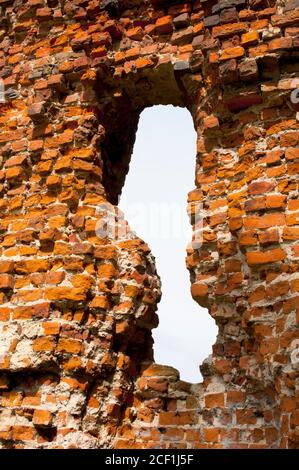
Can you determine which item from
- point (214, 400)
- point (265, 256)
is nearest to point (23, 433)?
point (214, 400)

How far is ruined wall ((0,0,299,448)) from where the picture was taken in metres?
2.95

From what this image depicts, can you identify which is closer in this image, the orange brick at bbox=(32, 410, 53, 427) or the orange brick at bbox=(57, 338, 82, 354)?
the orange brick at bbox=(32, 410, 53, 427)

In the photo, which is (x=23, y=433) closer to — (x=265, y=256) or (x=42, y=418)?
(x=42, y=418)

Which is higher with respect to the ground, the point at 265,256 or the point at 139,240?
the point at 139,240

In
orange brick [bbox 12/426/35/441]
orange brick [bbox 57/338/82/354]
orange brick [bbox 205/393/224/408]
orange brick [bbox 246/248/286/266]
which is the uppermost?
orange brick [bbox 246/248/286/266]

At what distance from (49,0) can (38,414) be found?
3223mm

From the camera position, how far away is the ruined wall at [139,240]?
2.95 meters

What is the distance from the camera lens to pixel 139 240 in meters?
3.49

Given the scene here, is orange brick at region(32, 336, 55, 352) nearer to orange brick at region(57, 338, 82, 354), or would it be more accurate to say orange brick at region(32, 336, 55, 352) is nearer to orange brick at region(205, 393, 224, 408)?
orange brick at region(57, 338, 82, 354)

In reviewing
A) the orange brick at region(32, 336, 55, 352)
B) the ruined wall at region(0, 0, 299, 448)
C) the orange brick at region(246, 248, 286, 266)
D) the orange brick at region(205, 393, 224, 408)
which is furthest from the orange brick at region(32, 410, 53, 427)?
the orange brick at region(246, 248, 286, 266)

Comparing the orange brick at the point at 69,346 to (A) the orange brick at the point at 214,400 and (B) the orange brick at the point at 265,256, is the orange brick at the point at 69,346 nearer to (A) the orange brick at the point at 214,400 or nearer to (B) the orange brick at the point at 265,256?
(A) the orange brick at the point at 214,400

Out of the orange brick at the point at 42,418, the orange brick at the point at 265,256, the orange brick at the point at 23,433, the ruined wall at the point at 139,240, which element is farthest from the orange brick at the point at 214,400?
the orange brick at the point at 23,433

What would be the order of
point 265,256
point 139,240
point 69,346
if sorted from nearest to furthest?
point 265,256
point 69,346
point 139,240

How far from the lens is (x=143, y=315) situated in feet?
10.9
